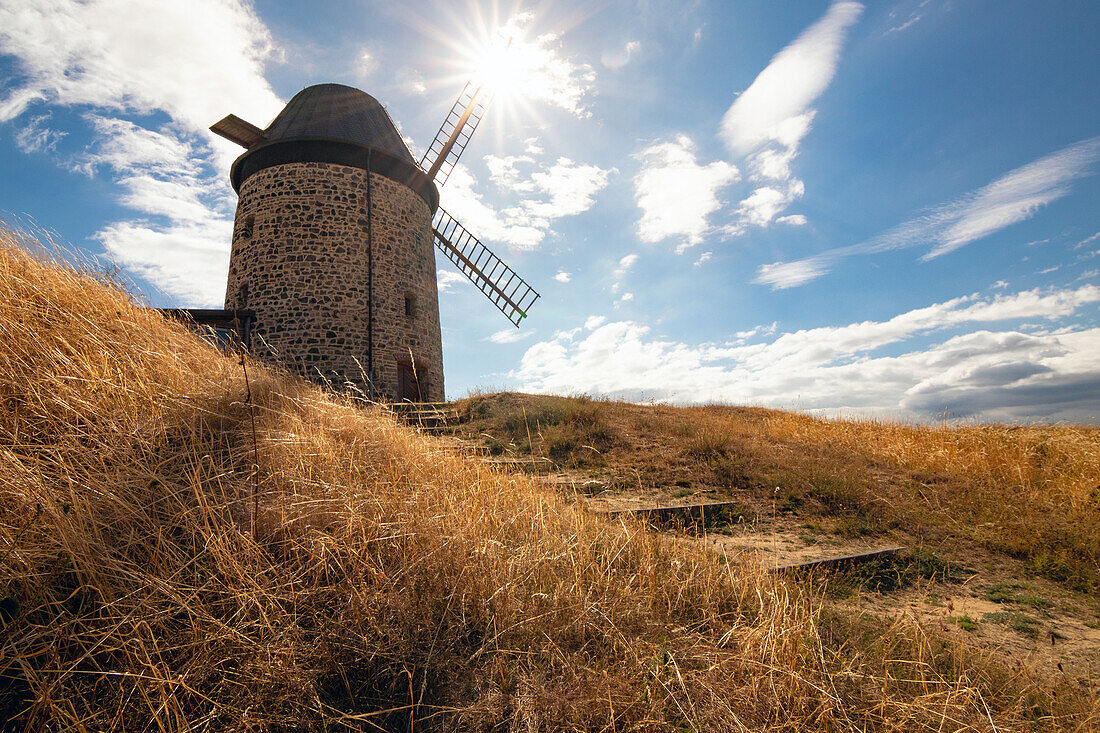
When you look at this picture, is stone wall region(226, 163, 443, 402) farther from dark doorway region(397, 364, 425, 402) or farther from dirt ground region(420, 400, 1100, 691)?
dirt ground region(420, 400, 1100, 691)

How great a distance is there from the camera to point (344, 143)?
46.8 ft

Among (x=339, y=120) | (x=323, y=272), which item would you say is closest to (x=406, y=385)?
(x=323, y=272)

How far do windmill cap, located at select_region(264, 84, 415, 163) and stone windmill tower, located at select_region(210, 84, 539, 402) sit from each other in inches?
1.9

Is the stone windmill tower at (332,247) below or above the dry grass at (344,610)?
above

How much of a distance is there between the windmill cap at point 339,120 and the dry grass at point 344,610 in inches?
504

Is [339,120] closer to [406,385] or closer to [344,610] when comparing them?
[406,385]

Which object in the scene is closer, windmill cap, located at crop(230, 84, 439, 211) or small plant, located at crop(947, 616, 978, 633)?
small plant, located at crop(947, 616, 978, 633)

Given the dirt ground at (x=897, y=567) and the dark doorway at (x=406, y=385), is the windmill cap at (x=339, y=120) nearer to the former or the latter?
the dark doorway at (x=406, y=385)

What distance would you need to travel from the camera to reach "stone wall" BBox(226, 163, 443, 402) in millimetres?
13352

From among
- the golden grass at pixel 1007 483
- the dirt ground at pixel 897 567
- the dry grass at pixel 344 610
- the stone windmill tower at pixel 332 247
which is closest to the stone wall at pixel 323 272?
the stone windmill tower at pixel 332 247

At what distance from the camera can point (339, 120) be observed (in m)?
14.8

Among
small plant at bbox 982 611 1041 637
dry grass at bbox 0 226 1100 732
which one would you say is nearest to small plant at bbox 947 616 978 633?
small plant at bbox 982 611 1041 637

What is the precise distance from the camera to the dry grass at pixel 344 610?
2.14 metres

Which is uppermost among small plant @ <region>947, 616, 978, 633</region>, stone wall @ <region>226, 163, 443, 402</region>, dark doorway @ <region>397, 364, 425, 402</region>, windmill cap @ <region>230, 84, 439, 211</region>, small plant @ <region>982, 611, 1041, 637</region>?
windmill cap @ <region>230, 84, 439, 211</region>
